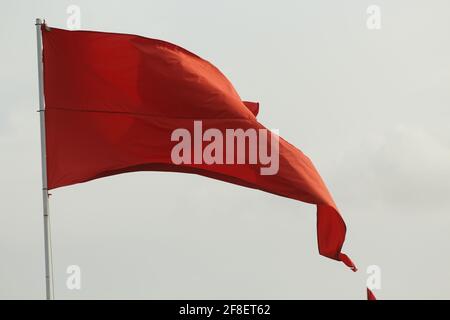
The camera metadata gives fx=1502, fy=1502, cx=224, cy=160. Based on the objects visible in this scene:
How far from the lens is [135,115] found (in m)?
36.0

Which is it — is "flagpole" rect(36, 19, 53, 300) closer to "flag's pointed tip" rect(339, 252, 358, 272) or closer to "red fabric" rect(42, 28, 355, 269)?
"red fabric" rect(42, 28, 355, 269)

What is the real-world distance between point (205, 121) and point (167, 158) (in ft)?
4.54

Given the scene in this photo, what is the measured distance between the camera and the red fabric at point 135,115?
1398 inches

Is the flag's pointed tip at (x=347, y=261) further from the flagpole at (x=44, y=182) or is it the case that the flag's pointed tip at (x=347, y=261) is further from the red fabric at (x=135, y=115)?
the flagpole at (x=44, y=182)

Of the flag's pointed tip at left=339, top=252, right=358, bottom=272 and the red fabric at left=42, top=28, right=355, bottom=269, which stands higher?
the red fabric at left=42, top=28, right=355, bottom=269

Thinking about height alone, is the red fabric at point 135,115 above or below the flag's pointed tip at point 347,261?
above

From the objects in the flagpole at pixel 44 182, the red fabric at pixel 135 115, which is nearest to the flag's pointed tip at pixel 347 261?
the red fabric at pixel 135 115

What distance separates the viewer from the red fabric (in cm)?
3550

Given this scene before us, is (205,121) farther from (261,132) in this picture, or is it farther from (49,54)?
(49,54)

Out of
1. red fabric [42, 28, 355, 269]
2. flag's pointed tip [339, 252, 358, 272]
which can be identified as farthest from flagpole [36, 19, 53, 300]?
flag's pointed tip [339, 252, 358, 272]

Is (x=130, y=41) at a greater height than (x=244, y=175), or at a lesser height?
greater
